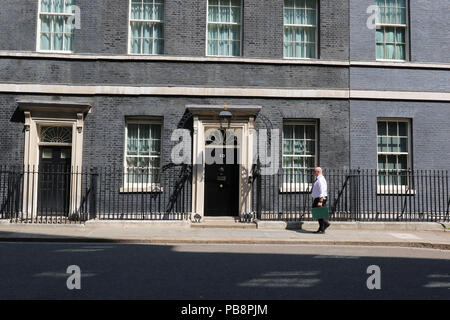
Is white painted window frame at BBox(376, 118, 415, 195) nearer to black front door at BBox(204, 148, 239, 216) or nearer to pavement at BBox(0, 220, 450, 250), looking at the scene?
pavement at BBox(0, 220, 450, 250)

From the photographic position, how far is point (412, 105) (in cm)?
1359

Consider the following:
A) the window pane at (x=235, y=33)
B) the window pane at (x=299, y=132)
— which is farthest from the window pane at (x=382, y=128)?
the window pane at (x=235, y=33)

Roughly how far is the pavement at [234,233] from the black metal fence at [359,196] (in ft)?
2.62

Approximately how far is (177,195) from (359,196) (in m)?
5.93

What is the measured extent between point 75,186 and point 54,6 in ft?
20.1

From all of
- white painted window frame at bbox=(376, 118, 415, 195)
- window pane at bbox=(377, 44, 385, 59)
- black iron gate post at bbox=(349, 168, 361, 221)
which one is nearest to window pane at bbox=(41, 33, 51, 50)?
black iron gate post at bbox=(349, 168, 361, 221)

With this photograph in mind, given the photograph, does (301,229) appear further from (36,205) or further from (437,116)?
(36,205)

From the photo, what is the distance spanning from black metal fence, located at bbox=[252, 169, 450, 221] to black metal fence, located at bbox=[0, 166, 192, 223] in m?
2.74

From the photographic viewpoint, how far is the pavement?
9820 mm

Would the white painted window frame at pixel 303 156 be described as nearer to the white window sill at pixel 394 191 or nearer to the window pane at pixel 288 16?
the white window sill at pixel 394 191

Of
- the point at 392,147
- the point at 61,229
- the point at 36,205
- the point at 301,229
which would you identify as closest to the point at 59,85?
the point at 36,205

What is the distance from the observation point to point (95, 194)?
12.7 metres

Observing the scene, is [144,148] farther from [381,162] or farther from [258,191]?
[381,162]

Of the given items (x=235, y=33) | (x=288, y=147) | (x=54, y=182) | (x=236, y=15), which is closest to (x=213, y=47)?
(x=235, y=33)
